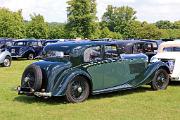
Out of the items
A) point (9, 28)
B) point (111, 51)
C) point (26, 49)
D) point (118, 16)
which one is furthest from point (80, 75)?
point (118, 16)

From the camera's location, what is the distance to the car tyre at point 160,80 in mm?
13741

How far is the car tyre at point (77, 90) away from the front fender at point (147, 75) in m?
1.89

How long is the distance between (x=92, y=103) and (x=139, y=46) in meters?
7.92

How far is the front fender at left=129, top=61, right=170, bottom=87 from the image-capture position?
13.2 m

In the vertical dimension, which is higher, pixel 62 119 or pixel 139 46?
pixel 139 46

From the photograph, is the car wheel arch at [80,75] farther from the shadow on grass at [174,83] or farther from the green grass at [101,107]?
the shadow on grass at [174,83]

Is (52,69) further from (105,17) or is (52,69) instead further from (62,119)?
(105,17)

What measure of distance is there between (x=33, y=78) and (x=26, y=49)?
2056 centimetres

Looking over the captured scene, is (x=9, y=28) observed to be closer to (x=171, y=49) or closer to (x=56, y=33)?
(x=56, y=33)

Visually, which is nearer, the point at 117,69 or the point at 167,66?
the point at 117,69

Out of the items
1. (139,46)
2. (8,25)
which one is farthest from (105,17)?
(139,46)

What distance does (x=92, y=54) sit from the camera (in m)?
12.1

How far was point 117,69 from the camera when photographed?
493 inches

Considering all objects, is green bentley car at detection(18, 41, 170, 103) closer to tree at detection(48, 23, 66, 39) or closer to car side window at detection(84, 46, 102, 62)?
car side window at detection(84, 46, 102, 62)
